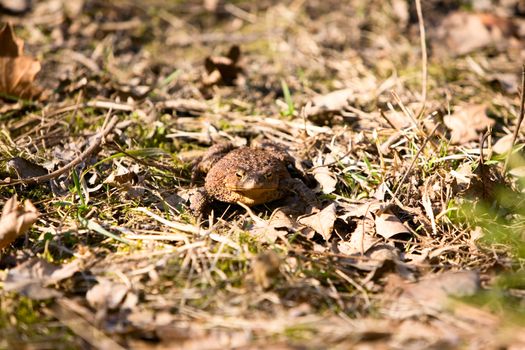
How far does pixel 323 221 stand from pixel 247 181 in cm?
63

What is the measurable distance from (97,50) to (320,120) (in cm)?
329

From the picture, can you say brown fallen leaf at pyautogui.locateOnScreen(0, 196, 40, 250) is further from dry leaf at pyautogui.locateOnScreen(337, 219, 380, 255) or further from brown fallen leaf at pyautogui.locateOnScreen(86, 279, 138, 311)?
dry leaf at pyautogui.locateOnScreen(337, 219, 380, 255)

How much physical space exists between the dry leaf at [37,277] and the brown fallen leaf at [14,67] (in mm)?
2536

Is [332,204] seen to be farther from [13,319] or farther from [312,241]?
[13,319]

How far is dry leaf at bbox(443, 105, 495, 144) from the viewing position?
14.5ft

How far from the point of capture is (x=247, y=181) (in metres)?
3.68

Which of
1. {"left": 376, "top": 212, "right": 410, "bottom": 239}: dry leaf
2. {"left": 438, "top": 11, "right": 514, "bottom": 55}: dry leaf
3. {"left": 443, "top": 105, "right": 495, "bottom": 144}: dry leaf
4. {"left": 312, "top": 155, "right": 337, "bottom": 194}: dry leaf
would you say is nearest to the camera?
{"left": 376, "top": 212, "right": 410, "bottom": 239}: dry leaf

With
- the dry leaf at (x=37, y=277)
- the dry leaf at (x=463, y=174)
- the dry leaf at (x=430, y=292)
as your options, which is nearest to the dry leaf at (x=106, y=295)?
the dry leaf at (x=37, y=277)

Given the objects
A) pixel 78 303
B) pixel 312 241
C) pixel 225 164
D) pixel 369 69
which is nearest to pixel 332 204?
pixel 312 241

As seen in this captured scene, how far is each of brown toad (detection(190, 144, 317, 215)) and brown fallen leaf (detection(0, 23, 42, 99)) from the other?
82.5 inches

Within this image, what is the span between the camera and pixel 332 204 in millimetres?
3705

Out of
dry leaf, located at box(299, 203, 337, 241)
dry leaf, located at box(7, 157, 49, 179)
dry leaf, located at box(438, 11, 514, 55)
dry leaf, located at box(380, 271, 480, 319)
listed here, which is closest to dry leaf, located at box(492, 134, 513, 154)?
dry leaf, located at box(299, 203, 337, 241)

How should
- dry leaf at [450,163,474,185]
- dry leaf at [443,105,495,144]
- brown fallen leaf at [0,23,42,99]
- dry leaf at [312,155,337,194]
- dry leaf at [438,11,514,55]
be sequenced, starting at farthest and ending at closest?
dry leaf at [438,11,514,55], brown fallen leaf at [0,23,42,99], dry leaf at [443,105,495,144], dry leaf at [312,155,337,194], dry leaf at [450,163,474,185]

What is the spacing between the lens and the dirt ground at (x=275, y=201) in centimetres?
260
